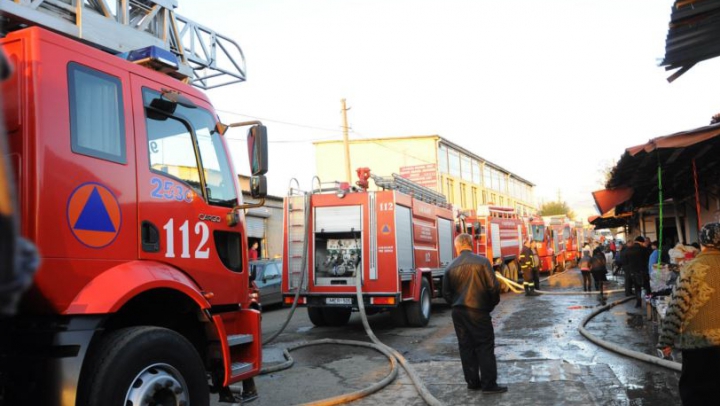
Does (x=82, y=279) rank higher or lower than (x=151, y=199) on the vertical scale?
lower

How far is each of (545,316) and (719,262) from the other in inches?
334

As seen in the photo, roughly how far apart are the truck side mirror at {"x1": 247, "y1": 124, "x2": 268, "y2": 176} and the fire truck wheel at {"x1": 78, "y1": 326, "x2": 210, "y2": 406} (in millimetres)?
1473

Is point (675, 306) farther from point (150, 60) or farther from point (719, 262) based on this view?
point (150, 60)

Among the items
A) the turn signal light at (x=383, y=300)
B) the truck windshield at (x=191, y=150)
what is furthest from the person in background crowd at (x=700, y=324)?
the turn signal light at (x=383, y=300)

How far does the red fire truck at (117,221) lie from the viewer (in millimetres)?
2980

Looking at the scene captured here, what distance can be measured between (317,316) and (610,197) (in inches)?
241

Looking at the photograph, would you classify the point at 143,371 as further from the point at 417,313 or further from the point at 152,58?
the point at 417,313

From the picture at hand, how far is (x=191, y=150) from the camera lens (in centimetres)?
430

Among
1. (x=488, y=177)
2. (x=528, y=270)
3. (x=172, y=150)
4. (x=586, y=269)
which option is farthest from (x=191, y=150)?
(x=488, y=177)

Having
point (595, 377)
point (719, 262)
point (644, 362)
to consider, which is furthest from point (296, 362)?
point (719, 262)

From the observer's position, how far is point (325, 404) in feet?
17.6

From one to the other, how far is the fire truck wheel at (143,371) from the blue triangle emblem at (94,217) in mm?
643

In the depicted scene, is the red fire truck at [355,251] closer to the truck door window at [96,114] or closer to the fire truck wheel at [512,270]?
the truck door window at [96,114]

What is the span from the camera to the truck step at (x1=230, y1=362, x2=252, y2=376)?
13.9 ft
